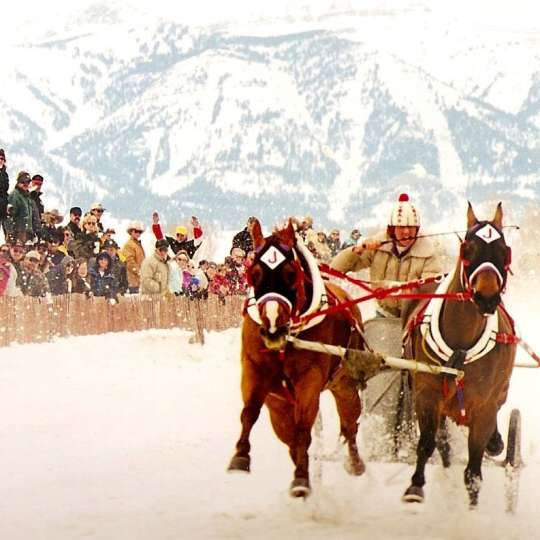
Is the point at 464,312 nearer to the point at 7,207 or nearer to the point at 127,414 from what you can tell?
the point at 127,414

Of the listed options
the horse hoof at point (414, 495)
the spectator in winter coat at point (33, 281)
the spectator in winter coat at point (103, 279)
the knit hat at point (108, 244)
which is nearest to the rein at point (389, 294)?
the horse hoof at point (414, 495)

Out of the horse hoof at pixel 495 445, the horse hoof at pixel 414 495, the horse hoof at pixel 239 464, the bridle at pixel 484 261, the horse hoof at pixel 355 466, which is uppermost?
the bridle at pixel 484 261

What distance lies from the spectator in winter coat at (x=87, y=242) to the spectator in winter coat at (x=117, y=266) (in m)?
0.28

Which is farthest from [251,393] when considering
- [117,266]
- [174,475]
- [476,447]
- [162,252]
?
[117,266]

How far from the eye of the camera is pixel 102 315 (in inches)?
730

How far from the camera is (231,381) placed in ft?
53.3

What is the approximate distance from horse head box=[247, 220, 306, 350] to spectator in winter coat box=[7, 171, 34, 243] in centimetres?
886

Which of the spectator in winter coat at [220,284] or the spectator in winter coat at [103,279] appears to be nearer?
the spectator in winter coat at [103,279]

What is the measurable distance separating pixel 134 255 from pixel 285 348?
12390mm

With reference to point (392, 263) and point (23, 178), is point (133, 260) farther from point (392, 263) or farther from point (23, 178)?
point (392, 263)

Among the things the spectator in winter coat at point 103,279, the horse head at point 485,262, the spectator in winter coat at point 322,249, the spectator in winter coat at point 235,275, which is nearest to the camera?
the horse head at point 485,262

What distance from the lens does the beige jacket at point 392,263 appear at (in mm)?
9148

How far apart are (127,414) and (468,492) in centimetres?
585

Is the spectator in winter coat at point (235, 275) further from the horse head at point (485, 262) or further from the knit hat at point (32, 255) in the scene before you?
the horse head at point (485, 262)
